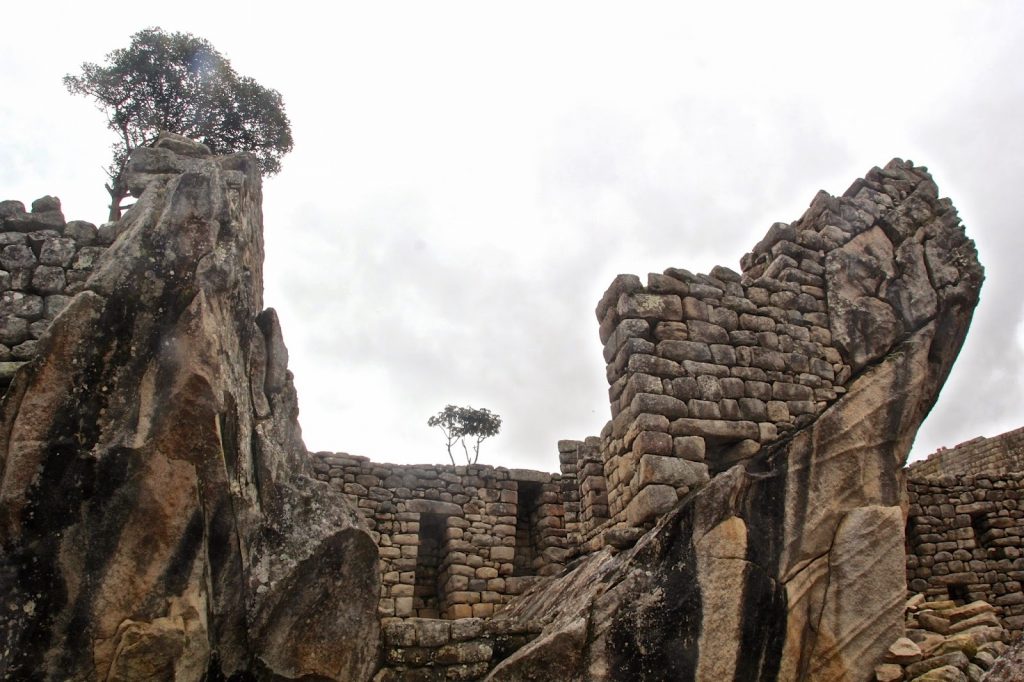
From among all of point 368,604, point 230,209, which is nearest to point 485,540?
point 368,604

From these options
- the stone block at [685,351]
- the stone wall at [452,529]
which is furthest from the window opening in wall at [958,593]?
the stone block at [685,351]

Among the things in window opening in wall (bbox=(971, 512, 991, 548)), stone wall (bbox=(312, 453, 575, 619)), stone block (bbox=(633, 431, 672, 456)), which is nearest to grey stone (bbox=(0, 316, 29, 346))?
stone block (bbox=(633, 431, 672, 456))

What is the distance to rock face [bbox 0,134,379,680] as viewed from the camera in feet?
15.8

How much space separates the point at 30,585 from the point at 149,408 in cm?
125

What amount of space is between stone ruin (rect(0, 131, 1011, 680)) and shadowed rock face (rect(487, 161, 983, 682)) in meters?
0.02

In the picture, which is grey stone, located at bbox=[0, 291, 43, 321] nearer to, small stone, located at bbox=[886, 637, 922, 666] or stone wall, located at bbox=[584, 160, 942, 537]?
stone wall, located at bbox=[584, 160, 942, 537]

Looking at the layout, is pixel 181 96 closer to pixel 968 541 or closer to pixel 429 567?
pixel 429 567

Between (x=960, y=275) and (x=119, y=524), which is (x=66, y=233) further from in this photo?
(x=960, y=275)

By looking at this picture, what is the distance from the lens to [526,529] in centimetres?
1328

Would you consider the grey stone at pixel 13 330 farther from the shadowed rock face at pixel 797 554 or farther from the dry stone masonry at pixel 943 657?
the dry stone masonry at pixel 943 657

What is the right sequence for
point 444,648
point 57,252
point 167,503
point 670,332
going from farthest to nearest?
point 670,332 → point 57,252 → point 444,648 → point 167,503

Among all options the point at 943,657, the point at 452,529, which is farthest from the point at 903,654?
the point at 452,529

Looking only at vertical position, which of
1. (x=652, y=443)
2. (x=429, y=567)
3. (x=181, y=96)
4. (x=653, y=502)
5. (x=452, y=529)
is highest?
(x=181, y=96)

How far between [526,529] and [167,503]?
28.9 feet
